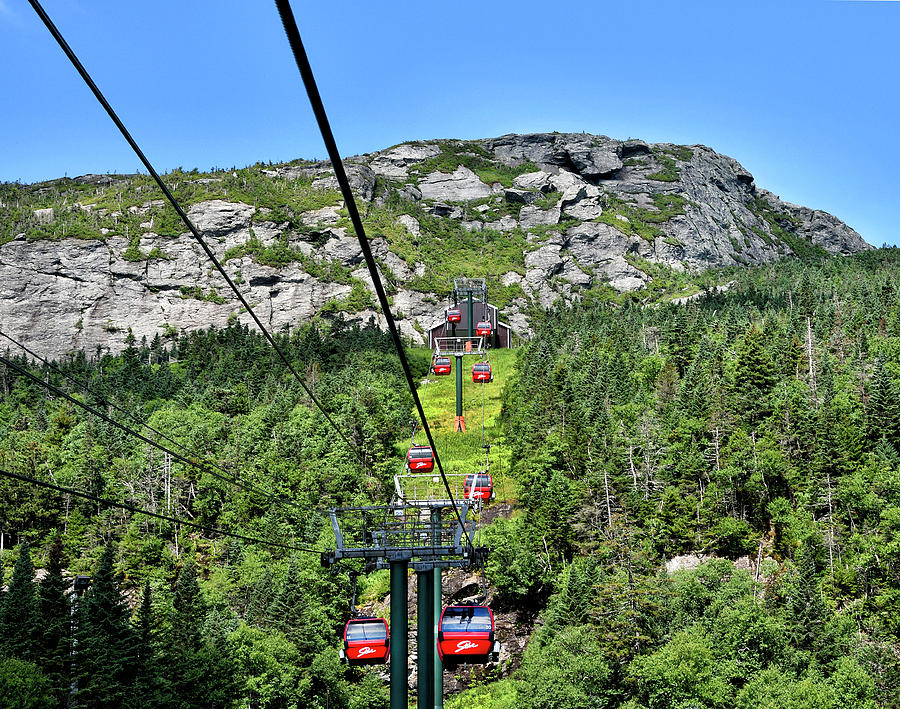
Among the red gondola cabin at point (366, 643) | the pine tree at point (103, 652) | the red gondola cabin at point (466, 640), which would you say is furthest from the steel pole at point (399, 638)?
the pine tree at point (103, 652)

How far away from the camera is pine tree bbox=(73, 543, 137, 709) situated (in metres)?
43.7

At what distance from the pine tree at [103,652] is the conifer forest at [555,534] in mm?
174

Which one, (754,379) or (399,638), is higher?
(754,379)

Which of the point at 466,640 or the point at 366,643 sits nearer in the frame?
the point at 366,643

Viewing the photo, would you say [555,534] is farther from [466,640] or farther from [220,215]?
[220,215]

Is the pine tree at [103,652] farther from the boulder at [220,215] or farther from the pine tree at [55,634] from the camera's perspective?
the boulder at [220,215]

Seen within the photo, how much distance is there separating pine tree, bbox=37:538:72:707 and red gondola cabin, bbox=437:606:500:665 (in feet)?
102

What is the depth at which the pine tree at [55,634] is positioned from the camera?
147ft

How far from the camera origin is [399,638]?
63.6ft


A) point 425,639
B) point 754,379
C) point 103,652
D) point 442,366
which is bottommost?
point 103,652

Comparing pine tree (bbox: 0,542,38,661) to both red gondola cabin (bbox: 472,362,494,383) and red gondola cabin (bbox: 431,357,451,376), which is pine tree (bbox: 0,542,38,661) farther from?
red gondola cabin (bbox: 472,362,494,383)

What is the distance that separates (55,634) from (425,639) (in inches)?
1496

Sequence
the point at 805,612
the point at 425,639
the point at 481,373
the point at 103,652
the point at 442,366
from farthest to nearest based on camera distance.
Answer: the point at 442,366 < the point at 481,373 < the point at 805,612 < the point at 103,652 < the point at 425,639

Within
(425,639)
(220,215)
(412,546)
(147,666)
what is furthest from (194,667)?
(220,215)
